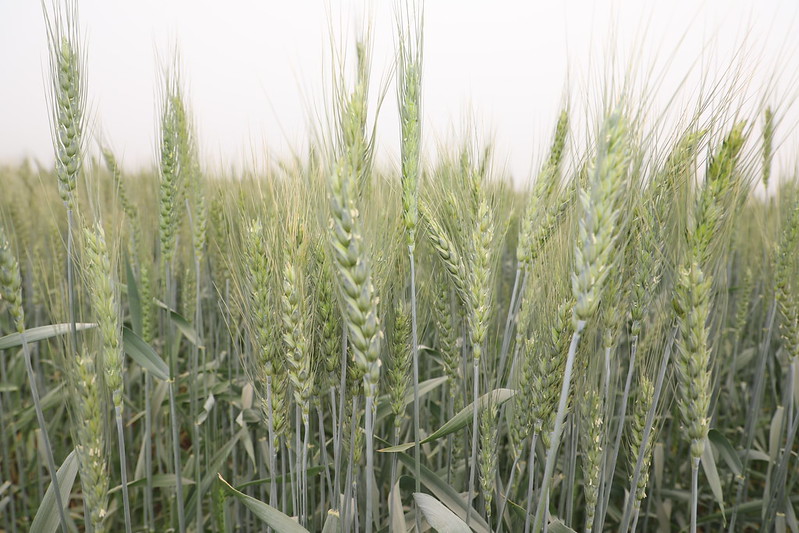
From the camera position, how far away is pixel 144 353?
61.5 inches

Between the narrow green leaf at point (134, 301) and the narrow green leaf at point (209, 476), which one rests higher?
the narrow green leaf at point (134, 301)

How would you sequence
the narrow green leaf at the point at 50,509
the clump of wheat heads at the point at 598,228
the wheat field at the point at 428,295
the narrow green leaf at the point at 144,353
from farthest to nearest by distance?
the narrow green leaf at the point at 144,353 < the narrow green leaf at the point at 50,509 < the wheat field at the point at 428,295 < the clump of wheat heads at the point at 598,228

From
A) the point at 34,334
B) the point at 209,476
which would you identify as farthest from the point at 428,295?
the point at 34,334

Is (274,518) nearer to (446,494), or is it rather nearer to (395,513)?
(395,513)

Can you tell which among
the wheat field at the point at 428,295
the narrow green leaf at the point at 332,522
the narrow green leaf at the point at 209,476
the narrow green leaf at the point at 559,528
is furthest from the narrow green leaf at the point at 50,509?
the narrow green leaf at the point at 559,528

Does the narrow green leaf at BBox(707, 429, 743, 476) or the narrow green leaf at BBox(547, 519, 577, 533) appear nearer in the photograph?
the narrow green leaf at BBox(547, 519, 577, 533)

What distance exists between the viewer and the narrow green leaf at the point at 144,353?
5.10 ft

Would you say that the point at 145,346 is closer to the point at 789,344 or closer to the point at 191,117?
the point at 191,117

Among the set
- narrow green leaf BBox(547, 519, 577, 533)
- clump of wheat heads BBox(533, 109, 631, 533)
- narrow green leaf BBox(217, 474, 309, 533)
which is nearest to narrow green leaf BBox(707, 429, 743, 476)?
narrow green leaf BBox(547, 519, 577, 533)

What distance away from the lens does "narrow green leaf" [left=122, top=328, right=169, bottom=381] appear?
1.55 m

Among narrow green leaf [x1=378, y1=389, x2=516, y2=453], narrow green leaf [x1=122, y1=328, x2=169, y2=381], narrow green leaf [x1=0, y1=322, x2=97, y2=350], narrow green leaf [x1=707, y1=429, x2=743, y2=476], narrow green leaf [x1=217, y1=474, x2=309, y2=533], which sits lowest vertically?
narrow green leaf [x1=707, y1=429, x2=743, y2=476]

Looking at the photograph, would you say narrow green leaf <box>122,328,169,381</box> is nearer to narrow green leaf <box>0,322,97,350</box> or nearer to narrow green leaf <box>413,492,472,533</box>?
narrow green leaf <box>0,322,97,350</box>

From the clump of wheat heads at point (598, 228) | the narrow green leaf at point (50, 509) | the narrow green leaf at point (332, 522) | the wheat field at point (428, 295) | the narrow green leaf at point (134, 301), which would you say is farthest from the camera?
the narrow green leaf at point (134, 301)

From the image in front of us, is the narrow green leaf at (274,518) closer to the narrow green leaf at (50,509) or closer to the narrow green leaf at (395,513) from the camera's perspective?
the narrow green leaf at (395,513)
